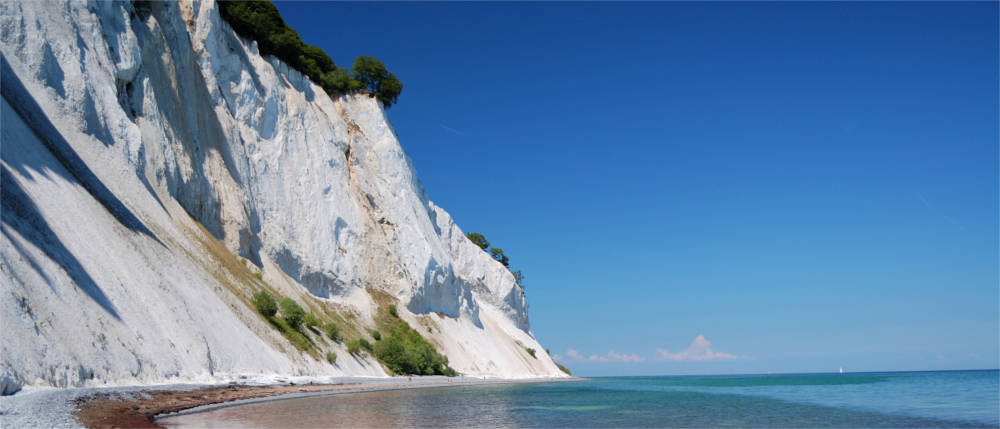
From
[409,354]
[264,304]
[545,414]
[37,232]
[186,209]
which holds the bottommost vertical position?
[545,414]

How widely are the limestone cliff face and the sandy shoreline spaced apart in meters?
0.87

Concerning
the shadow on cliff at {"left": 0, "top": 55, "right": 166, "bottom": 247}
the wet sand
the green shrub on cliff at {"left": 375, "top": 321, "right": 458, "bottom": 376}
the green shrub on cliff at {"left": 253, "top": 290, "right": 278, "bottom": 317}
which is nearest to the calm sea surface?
the wet sand

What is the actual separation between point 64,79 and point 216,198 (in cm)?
1131

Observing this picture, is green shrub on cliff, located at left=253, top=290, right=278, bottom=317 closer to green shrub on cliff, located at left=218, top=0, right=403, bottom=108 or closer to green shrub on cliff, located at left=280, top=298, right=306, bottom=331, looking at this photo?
green shrub on cliff, located at left=280, top=298, right=306, bottom=331

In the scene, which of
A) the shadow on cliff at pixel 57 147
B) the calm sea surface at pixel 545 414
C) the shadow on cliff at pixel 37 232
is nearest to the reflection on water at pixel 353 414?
the calm sea surface at pixel 545 414

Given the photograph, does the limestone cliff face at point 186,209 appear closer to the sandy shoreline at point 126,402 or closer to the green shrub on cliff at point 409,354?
the sandy shoreline at point 126,402

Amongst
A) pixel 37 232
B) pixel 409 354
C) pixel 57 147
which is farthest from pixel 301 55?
pixel 37 232

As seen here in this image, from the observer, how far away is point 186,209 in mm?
35812

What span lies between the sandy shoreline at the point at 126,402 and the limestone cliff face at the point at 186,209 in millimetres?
869

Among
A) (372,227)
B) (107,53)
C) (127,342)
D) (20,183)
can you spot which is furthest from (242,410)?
(372,227)

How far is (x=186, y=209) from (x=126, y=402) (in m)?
21.7

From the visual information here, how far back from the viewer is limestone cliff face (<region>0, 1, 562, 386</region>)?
19.5m

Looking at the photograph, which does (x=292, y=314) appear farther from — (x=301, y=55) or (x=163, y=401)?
(x=301, y=55)

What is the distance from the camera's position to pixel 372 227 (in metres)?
52.3
